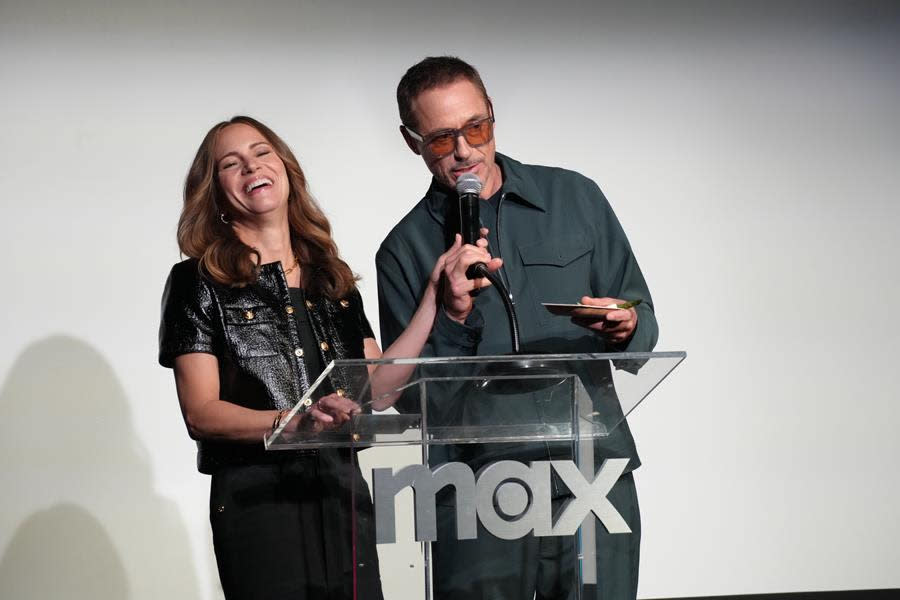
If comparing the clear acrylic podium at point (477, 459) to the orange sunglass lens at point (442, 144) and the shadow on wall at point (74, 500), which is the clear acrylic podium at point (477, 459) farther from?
the shadow on wall at point (74, 500)

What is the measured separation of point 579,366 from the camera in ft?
5.61

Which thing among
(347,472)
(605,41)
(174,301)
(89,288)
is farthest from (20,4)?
(347,472)

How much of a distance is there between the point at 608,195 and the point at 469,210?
5.41 feet

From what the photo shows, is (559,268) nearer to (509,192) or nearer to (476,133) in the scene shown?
(509,192)

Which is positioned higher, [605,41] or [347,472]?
[605,41]

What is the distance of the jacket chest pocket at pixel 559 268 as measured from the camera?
2.47m

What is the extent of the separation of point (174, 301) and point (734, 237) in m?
2.12

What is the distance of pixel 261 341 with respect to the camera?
8.43ft

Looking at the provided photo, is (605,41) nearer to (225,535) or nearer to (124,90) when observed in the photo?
(124,90)

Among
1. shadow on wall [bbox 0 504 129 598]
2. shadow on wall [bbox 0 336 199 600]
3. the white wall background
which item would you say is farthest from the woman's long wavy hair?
shadow on wall [bbox 0 504 129 598]

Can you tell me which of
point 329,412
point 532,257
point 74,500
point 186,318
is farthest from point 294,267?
point 74,500

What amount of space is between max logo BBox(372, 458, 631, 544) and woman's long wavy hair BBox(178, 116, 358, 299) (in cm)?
104

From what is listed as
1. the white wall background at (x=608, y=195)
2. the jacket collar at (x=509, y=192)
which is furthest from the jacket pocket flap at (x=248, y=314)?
the white wall background at (x=608, y=195)

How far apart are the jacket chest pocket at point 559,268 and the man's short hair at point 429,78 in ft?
1.28
